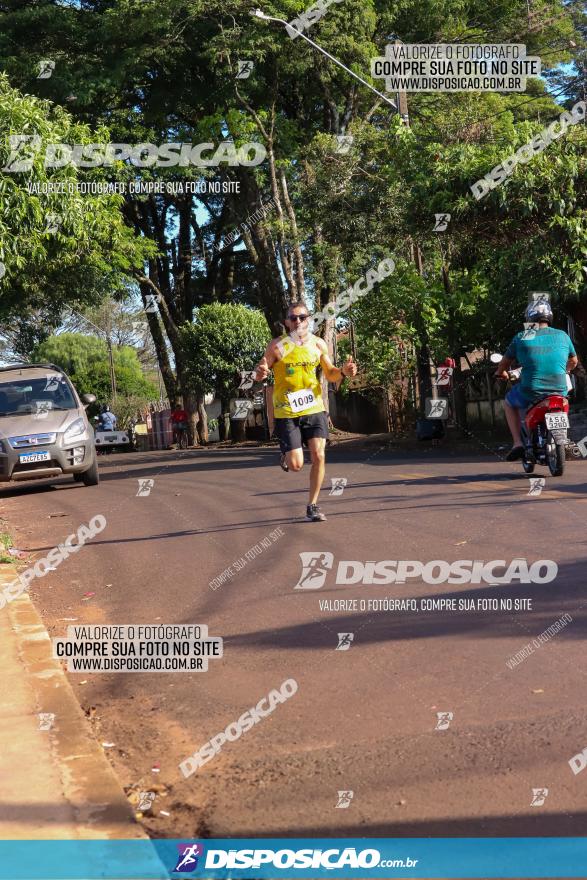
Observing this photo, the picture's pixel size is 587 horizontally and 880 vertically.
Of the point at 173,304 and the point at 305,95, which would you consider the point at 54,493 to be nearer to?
the point at 305,95

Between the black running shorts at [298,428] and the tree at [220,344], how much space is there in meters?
30.2

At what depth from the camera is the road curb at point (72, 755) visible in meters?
3.55

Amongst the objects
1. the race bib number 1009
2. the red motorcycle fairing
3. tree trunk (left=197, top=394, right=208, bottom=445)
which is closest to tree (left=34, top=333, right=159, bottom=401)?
tree trunk (left=197, top=394, right=208, bottom=445)

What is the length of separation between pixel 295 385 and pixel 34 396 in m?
8.41

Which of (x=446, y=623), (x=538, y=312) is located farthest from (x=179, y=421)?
(x=446, y=623)

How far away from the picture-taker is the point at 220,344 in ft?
133

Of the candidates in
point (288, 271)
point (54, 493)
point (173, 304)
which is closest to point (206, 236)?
point (173, 304)

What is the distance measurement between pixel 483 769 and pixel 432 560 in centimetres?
397

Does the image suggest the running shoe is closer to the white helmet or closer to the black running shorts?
the black running shorts

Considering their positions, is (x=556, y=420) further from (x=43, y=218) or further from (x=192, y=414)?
(x=192, y=414)

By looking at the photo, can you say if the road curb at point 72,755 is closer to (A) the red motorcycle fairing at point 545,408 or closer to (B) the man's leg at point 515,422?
(A) the red motorcycle fairing at point 545,408

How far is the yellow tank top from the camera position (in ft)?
33.3

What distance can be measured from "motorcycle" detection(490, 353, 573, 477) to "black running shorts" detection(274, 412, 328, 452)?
9.77ft

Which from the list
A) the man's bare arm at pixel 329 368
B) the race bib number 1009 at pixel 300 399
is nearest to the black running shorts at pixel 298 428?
the race bib number 1009 at pixel 300 399
